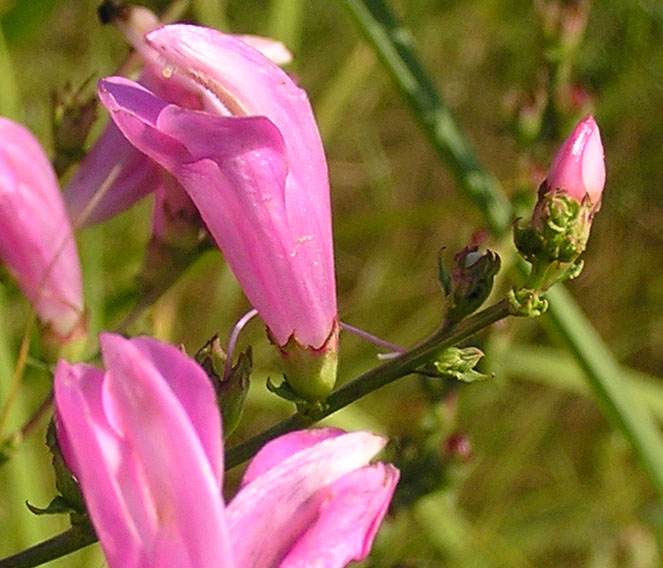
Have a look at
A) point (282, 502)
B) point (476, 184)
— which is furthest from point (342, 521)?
point (476, 184)

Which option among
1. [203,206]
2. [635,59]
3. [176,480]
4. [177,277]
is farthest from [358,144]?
[176,480]

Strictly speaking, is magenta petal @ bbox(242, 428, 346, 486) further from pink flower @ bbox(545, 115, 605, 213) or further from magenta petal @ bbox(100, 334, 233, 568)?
pink flower @ bbox(545, 115, 605, 213)

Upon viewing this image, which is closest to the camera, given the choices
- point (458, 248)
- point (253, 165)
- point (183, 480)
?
point (183, 480)

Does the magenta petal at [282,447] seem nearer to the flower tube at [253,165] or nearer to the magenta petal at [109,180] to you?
the flower tube at [253,165]

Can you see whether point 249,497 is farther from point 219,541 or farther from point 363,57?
point 363,57

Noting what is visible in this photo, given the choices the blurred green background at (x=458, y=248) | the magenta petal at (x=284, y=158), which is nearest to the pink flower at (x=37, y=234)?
the magenta petal at (x=284, y=158)

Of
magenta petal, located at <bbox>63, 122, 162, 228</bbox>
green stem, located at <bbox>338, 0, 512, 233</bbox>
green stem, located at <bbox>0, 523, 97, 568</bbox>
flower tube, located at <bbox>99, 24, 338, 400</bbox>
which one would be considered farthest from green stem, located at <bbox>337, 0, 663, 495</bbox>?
green stem, located at <bbox>0, 523, 97, 568</bbox>

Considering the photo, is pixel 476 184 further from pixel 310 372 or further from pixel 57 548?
pixel 57 548
